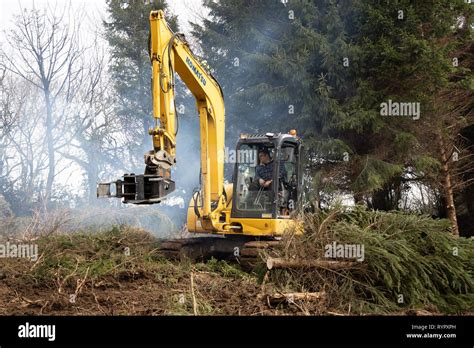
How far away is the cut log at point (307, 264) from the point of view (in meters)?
7.93

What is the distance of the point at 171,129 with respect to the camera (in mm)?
9039

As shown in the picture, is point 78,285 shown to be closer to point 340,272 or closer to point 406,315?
point 340,272

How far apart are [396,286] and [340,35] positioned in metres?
10.8

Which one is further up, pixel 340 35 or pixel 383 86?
pixel 340 35

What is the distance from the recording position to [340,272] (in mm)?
7980
